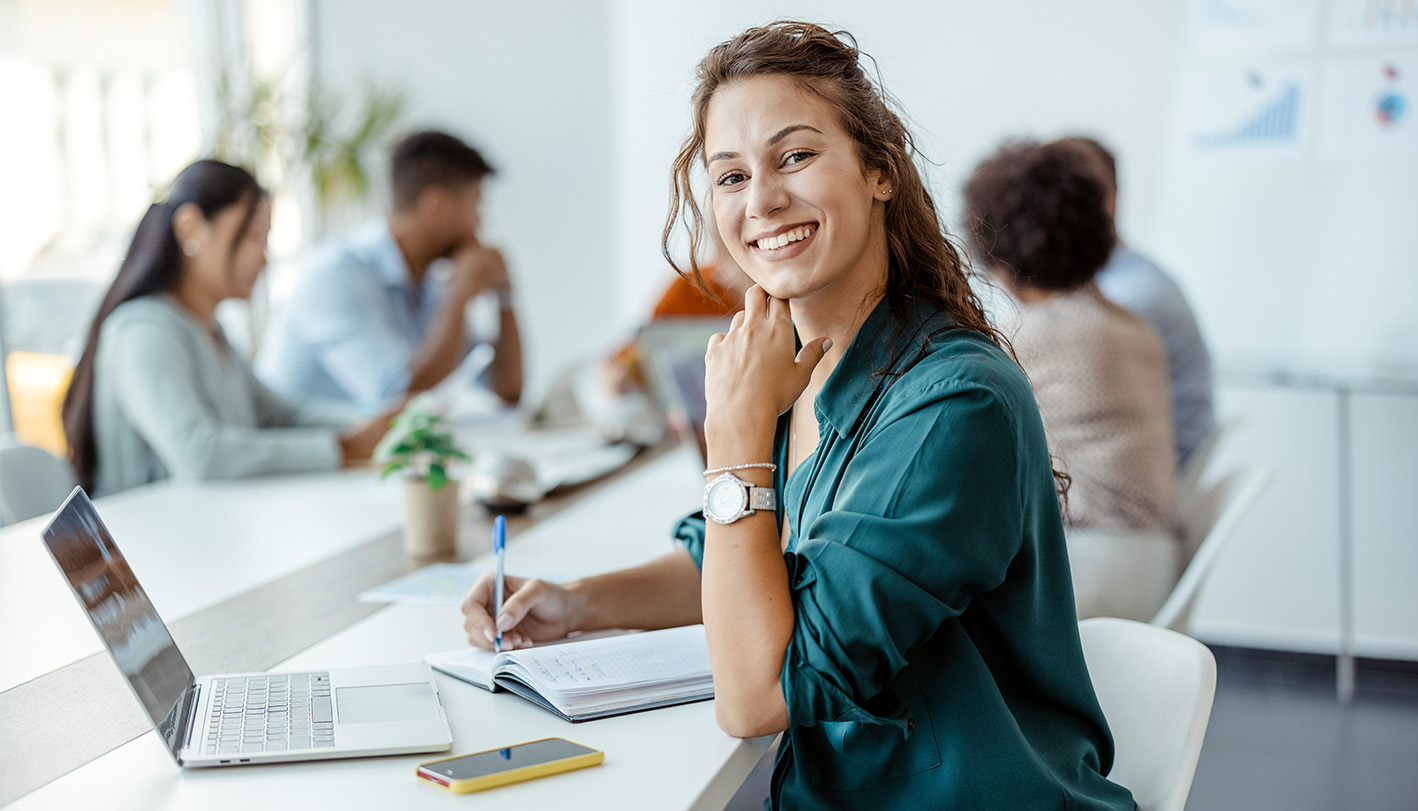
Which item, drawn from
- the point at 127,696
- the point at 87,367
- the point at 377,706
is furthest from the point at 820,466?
the point at 87,367

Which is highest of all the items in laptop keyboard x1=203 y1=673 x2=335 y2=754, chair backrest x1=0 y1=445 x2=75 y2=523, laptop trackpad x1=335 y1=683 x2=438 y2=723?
chair backrest x1=0 y1=445 x2=75 y2=523

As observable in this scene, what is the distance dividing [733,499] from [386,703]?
1.36ft

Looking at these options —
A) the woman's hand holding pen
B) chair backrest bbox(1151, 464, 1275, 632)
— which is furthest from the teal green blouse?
chair backrest bbox(1151, 464, 1275, 632)

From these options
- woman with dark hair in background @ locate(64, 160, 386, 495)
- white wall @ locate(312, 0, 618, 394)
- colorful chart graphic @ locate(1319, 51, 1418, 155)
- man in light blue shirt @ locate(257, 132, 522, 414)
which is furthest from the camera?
white wall @ locate(312, 0, 618, 394)

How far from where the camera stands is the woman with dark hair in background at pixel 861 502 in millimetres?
1015

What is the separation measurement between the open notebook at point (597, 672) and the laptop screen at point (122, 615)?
0.97 ft

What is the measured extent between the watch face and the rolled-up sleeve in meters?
0.08

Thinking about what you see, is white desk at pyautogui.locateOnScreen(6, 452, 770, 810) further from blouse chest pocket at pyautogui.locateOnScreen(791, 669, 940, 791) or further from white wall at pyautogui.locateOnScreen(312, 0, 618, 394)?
white wall at pyautogui.locateOnScreen(312, 0, 618, 394)

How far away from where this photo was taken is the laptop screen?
0.99 m

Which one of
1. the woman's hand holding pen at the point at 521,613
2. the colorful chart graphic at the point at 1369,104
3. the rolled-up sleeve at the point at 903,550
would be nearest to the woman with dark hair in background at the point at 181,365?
the woman's hand holding pen at the point at 521,613

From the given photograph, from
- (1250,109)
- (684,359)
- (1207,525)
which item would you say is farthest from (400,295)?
(1250,109)

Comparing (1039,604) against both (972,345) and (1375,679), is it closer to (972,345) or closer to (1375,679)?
(972,345)

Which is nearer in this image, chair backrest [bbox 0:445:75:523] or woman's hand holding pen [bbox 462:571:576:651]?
woman's hand holding pen [bbox 462:571:576:651]

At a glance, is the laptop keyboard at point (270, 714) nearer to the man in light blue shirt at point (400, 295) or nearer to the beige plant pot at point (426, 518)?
the beige plant pot at point (426, 518)
